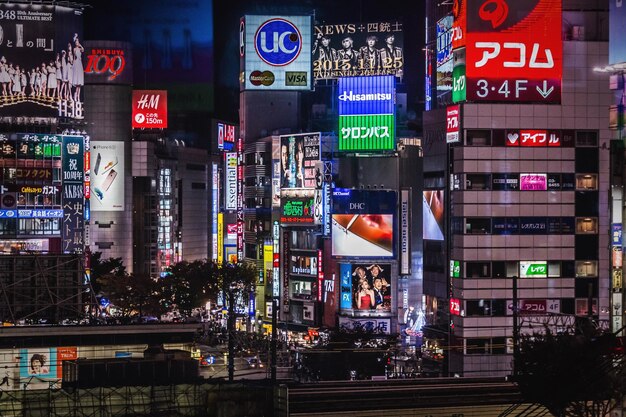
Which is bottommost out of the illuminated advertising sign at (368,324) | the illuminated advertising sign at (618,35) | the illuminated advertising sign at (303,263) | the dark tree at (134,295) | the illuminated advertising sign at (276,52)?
the illuminated advertising sign at (368,324)

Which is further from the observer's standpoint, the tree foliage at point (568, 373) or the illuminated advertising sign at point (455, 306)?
the illuminated advertising sign at point (455, 306)

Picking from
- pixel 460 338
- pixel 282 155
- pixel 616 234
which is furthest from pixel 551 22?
pixel 282 155

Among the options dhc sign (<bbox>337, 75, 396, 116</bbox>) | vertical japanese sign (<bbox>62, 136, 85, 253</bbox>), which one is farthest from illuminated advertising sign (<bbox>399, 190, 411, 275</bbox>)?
vertical japanese sign (<bbox>62, 136, 85, 253</bbox>)

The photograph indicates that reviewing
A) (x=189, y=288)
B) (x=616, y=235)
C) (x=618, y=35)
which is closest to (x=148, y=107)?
(x=189, y=288)

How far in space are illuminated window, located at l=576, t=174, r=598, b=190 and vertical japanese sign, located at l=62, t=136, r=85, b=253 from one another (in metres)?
51.2

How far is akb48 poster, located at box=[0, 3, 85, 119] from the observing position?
100 metres

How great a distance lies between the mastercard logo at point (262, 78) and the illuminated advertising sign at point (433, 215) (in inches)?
1255

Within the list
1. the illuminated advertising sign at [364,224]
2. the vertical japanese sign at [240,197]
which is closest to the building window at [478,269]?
the illuminated advertising sign at [364,224]

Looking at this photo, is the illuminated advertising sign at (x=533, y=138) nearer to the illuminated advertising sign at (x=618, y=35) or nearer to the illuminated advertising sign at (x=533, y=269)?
the illuminated advertising sign at (x=533, y=269)

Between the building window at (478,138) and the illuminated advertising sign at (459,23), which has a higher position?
the illuminated advertising sign at (459,23)

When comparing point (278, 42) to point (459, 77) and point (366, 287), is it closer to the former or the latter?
point (366, 287)

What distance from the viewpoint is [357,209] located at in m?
84.6

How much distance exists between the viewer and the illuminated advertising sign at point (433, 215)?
7075cm

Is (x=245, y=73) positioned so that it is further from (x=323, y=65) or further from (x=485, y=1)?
(x=485, y=1)
